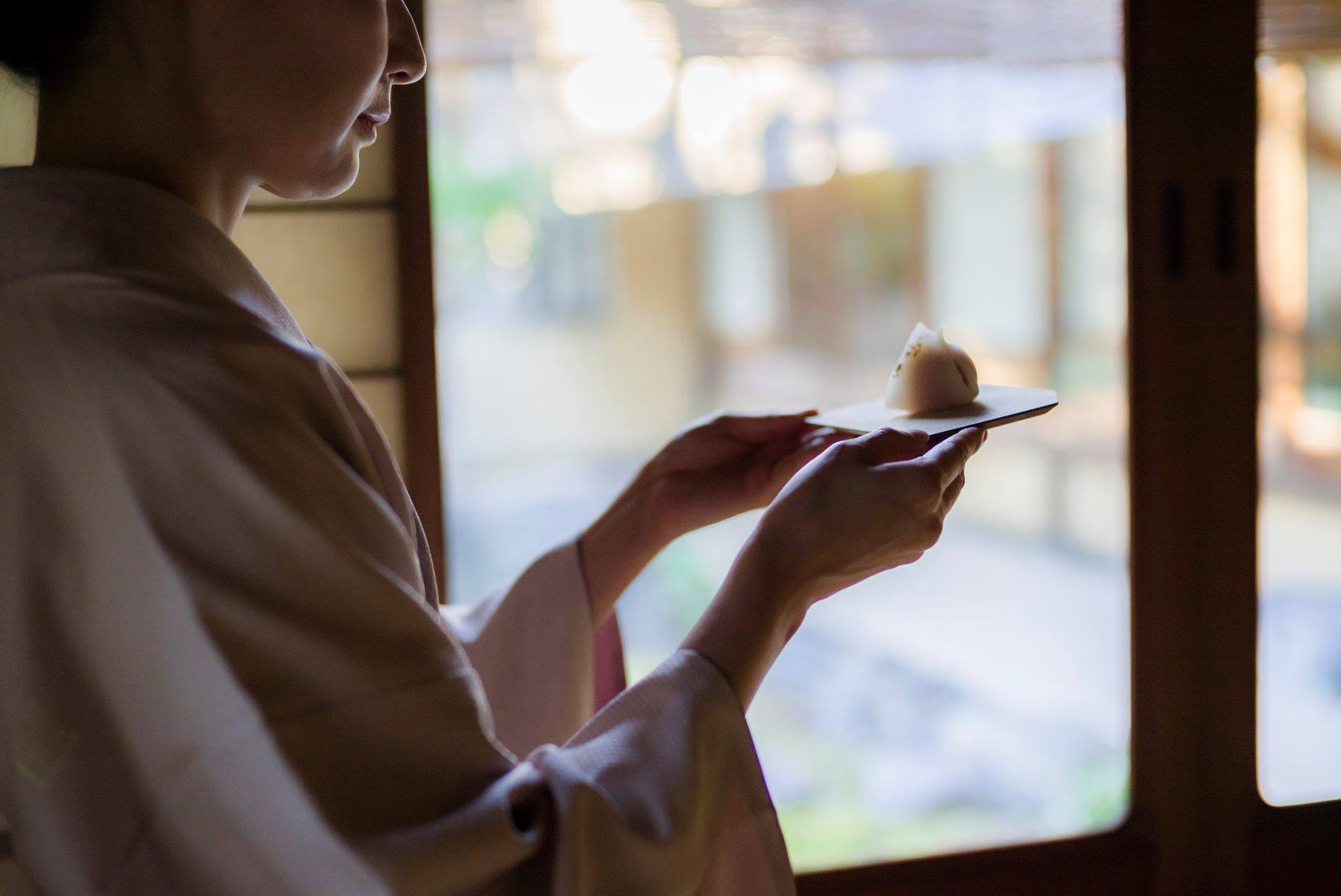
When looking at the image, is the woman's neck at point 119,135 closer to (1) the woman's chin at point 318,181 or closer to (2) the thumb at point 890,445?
(1) the woman's chin at point 318,181

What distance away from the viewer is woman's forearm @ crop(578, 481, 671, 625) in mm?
1278

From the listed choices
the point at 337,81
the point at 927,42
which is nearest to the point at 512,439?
the point at 927,42

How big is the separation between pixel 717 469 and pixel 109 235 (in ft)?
2.30

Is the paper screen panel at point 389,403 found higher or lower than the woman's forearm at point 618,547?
higher

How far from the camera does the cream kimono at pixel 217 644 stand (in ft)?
2.26

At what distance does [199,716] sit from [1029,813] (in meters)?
5.00

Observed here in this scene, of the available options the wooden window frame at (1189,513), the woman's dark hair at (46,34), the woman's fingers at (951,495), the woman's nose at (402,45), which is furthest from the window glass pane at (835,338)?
the woman's dark hair at (46,34)

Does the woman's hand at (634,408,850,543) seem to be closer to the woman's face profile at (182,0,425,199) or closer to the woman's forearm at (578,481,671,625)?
the woman's forearm at (578,481,671,625)

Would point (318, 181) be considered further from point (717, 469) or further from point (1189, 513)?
point (1189, 513)

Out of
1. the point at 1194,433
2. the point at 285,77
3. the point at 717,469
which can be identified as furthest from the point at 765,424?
the point at 1194,433

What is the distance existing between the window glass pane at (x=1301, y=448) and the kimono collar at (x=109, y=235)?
4.01m

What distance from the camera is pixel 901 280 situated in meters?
6.84

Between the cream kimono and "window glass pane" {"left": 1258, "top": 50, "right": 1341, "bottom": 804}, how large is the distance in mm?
3981

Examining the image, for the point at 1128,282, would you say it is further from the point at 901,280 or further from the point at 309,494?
the point at 901,280
